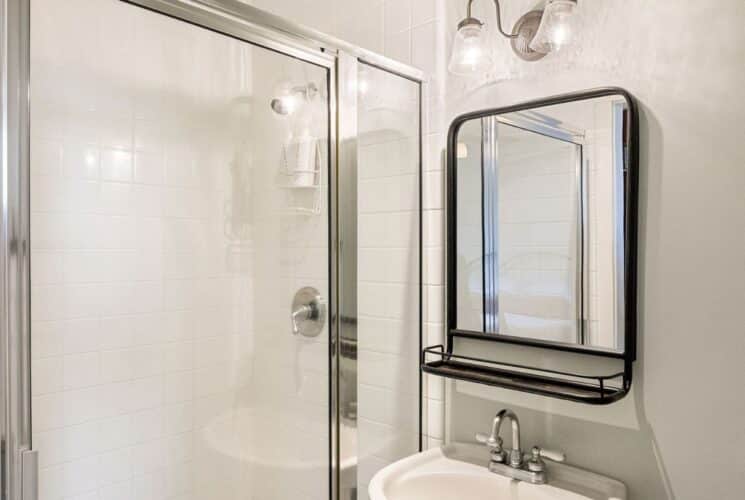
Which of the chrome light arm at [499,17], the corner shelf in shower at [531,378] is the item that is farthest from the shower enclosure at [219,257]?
the chrome light arm at [499,17]

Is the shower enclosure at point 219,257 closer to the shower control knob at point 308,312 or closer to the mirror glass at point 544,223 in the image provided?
the shower control knob at point 308,312

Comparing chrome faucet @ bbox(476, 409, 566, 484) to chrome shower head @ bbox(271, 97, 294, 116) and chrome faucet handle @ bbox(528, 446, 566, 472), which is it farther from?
chrome shower head @ bbox(271, 97, 294, 116)

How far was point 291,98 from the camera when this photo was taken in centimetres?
146

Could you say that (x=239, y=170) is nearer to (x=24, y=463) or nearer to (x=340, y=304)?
(x=340, y=304)

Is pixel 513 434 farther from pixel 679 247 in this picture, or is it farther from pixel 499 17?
pixel 499 17

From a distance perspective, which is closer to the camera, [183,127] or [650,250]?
[650,250]

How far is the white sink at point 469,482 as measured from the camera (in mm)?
1171

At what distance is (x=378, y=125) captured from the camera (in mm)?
1458

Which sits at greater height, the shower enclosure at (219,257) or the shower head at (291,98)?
the shower head at (291,98)

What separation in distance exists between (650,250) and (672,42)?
439 mm

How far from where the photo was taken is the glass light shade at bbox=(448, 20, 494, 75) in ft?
4.39

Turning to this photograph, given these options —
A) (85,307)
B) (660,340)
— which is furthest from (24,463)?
(660,340)

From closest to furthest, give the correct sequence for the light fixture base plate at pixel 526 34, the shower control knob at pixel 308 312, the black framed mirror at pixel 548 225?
the black framed mirror at pixel 548 225
the light fixture base plate at pixel 526 34
the shower control knob at pixel 308 312

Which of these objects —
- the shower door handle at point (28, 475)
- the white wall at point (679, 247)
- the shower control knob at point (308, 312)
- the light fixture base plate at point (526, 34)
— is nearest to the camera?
the shower door handle at point (28, 475)
